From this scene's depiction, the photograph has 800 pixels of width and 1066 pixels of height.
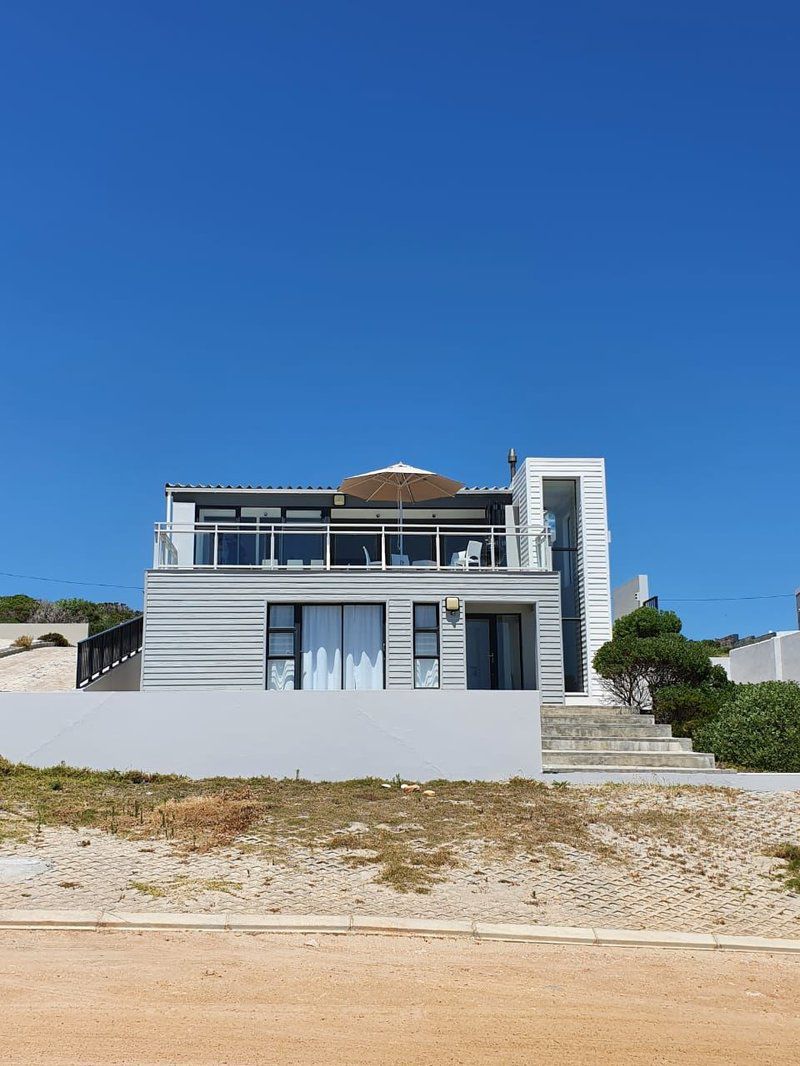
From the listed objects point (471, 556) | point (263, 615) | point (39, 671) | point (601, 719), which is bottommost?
point (601, 719)

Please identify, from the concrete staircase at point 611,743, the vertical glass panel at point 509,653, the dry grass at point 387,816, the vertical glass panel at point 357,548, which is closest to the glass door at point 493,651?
the vertical glass panel at point 509,653

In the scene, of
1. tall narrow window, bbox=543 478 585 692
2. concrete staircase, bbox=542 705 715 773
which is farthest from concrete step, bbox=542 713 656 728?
tall narrow window, bbox=543 478 585 692

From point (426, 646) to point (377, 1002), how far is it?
41.9 feet

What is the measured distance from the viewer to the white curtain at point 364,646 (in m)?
18.6

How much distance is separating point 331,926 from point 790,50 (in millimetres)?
16054

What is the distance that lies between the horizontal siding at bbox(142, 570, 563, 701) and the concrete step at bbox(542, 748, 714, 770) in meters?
3.29

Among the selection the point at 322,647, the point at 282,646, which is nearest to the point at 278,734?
the point at 282,646

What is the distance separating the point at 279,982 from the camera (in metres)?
6.39

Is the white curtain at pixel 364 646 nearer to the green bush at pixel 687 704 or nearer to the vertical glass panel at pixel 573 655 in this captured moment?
the vertical glass panel at pixel 573 655

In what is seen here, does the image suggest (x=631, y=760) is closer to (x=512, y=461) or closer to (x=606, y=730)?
(x=606, y=730)

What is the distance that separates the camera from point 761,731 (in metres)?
15.1

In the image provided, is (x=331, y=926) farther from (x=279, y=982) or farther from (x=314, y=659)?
(x=314, y=659)

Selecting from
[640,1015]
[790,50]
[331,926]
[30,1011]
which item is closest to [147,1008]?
[30,1011]

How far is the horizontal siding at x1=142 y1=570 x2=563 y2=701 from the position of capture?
18094 millimetres
